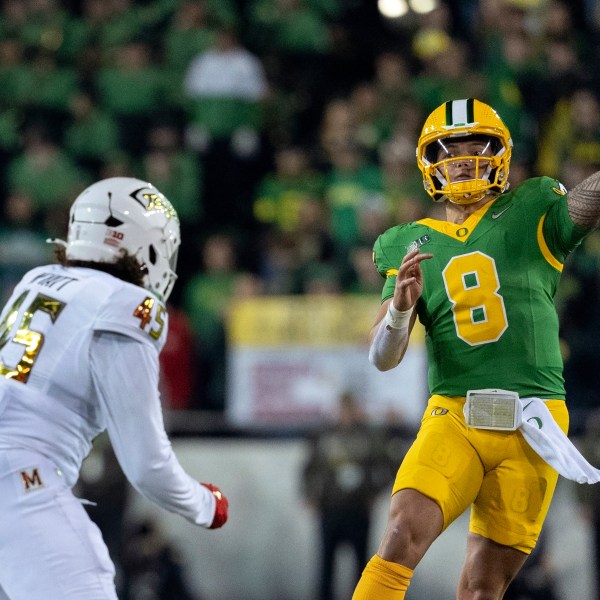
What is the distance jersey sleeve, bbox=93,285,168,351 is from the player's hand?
0.85m

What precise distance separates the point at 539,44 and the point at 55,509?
696 cm

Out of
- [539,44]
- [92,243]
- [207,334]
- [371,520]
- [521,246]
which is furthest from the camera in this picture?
[539,44]

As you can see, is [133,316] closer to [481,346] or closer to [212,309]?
[481,346]

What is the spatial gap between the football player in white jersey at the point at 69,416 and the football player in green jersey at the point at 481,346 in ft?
2.81

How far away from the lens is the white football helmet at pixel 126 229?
3914mm

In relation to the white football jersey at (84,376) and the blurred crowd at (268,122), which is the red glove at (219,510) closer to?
the white football jersey at (84,376)

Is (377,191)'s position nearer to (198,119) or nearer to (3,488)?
(198,119)

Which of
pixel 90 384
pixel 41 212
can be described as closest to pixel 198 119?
pixel 41 212

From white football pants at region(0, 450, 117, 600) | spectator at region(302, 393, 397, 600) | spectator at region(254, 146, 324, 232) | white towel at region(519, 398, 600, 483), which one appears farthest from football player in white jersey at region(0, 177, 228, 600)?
spectator at region(254, 146, 324, 232)

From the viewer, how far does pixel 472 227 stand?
454 cm

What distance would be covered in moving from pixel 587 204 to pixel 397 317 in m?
0.76

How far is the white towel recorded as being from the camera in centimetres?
418

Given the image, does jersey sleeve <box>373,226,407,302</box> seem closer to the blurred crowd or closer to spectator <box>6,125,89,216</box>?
the blurred crowd

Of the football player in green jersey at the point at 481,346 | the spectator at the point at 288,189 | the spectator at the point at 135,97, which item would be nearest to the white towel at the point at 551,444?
the football player in green jersey at the point at 481,346
